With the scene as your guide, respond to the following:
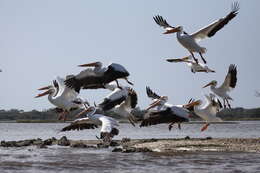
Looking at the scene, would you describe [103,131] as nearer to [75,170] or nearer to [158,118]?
[75,170]

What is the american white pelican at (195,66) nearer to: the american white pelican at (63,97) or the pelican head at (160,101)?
the pelican head at (160,101)

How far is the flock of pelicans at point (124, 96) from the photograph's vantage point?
14305 millimetres

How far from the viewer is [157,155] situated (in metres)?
15.6

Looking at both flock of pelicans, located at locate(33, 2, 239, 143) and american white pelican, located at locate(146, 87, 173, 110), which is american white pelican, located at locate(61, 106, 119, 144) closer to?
flock of pelicans, located at locate(33, 2, 239, 143)

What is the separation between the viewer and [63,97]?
15.6 meters

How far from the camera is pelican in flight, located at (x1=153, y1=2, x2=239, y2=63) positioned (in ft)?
49.8

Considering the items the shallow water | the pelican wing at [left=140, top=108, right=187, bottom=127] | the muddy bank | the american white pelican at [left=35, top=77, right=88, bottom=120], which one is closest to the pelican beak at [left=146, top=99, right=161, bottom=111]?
the pelican wing at [left=140, top=108, right=187, bottom=127]

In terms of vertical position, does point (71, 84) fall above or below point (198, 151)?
above

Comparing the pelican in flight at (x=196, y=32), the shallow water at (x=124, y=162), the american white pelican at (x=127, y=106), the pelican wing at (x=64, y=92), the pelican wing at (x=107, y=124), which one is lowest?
the shallow water at (x=124, y=162)

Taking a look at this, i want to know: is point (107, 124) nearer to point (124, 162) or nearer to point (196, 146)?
point (124, 162)

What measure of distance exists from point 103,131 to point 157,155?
3.15 metres

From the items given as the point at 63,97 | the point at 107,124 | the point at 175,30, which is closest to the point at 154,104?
the point at 175,30

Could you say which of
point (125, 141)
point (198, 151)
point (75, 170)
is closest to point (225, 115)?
point (125, 141)

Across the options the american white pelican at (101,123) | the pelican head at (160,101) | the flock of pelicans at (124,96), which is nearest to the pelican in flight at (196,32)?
the flock of pelicans at (124,96)
